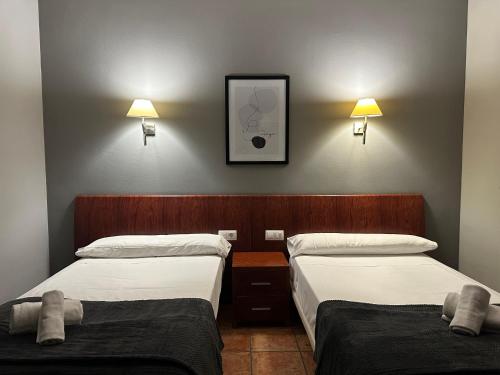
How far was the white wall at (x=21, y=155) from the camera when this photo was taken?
2.51 metres

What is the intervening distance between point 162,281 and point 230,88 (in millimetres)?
1670

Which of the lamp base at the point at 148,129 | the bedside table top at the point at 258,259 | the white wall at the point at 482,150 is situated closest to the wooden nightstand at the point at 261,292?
the bedside table top at the point at 258,259

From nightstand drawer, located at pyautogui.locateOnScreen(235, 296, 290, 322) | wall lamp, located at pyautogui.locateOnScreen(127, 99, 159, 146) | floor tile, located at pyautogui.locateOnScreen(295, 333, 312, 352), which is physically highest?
wall lamp, located at pyautogui.locateOnScreen(127, 99, 159, 146)

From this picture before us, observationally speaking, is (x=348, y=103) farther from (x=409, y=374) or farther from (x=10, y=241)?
(x=10, y=241)

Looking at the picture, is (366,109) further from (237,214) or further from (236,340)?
(236,340)

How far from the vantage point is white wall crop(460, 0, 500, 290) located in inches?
105

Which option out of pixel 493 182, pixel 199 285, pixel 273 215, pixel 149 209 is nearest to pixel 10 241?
pixel 149 209

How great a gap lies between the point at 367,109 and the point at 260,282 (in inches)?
62.9

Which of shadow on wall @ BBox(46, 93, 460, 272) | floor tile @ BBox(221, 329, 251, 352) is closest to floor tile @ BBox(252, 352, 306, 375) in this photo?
floor tile @ BBox(221, 329, 251, 352)

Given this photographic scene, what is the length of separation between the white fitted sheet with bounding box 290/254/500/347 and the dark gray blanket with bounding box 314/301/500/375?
0.17m

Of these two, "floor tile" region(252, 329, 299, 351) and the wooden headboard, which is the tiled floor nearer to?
"floor tile" region(252, 329, 299, 351)

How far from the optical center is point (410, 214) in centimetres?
295

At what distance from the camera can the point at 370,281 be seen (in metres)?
2.11

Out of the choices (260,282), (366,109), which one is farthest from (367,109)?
(260,282)
